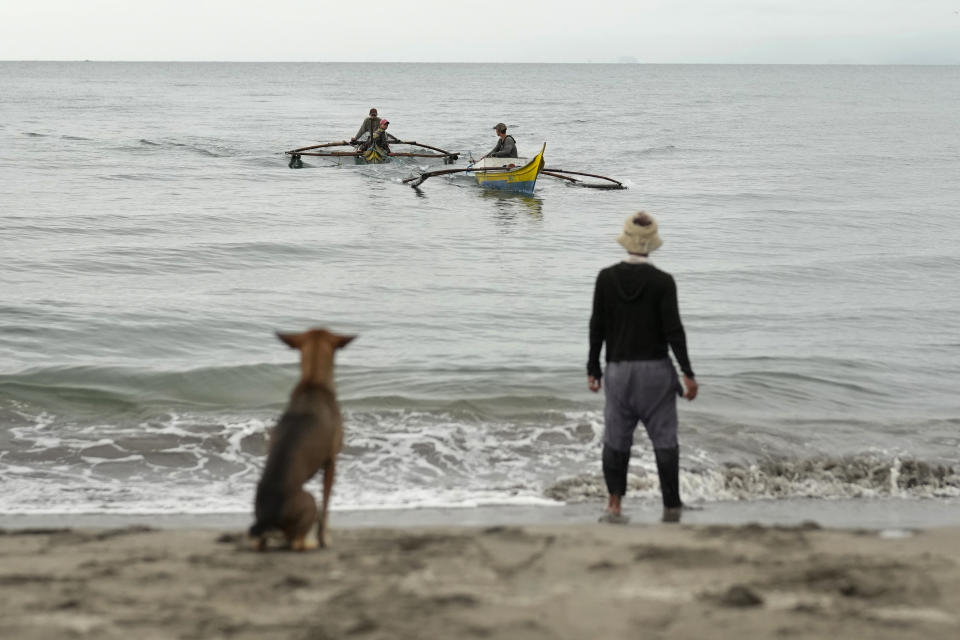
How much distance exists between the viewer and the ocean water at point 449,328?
820 cm

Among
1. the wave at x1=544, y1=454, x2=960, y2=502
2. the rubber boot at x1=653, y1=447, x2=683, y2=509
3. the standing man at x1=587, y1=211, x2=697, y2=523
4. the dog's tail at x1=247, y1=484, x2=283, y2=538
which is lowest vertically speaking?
the wave at x1=544, y1=454, x2=960, y2=502

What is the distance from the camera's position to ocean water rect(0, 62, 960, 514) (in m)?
8.20

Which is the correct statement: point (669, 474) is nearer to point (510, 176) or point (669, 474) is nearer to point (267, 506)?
point (267, 506)

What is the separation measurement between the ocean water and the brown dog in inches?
94.1

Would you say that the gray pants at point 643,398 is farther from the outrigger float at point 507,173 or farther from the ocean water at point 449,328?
the outrigger float at point 507,173

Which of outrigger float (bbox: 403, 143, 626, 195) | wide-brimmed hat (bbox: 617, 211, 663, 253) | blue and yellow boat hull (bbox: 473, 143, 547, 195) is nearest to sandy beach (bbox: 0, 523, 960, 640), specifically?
wide-brimmed hat (bbox: 617, 211, 663, 253)

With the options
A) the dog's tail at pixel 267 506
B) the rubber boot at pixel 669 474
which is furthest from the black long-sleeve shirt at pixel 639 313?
the dog's tail at pixel 267 506

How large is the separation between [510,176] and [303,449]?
990 inches

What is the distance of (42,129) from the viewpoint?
5528cm

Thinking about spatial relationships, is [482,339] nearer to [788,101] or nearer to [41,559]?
[41,559]

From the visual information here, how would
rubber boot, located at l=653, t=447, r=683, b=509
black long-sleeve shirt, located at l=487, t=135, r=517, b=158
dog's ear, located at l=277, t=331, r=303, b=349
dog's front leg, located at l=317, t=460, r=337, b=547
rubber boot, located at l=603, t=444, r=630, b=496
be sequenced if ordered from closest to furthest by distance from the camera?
dog's ear, located at l=277, t=331, r=303, b=349
dog's front leg, located at l=317, t=460, r=337, b=547
rubber boot, located at l=653, t=447, r=683, b=509
rubber boot, located at l=603, t=444, r=630, b=496
black long-sleeve shirt, located at l=487, t=135, r=517, b=158

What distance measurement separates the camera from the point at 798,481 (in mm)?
7895

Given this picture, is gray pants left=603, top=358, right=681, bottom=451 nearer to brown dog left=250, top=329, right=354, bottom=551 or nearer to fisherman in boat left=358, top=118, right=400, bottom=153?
brown dog left=250, top=329, right=354, bottom=551

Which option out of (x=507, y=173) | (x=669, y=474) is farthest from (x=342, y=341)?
(x=507, y=173)
